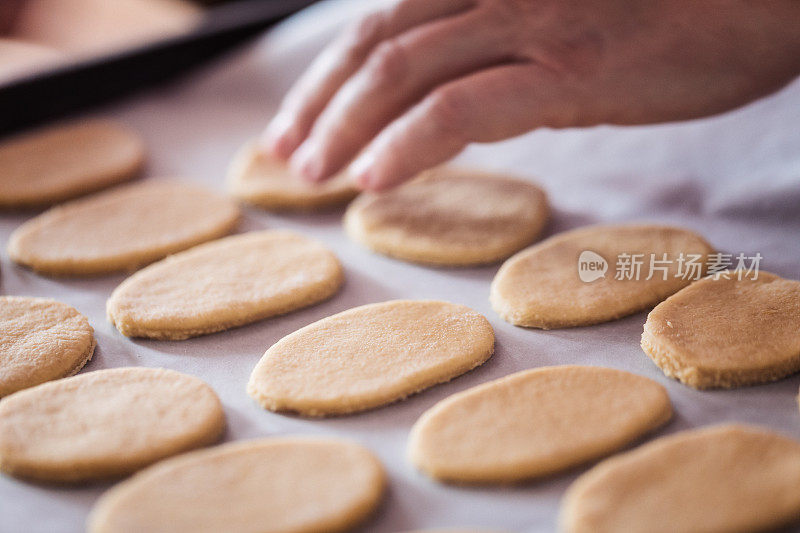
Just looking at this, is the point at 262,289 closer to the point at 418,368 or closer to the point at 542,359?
the point at 418,368

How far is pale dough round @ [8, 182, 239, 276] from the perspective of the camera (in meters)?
1.23

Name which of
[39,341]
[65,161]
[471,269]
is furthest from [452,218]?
[65,161]

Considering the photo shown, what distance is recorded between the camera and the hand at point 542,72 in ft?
3.97

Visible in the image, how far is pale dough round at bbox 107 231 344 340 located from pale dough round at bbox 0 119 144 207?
37 centimetres

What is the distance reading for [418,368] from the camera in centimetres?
92

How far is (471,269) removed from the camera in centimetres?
119

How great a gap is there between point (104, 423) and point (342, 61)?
2.73 ft

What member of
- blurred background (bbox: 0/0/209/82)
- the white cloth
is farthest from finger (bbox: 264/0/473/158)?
blurred background (bbox: 0/0/209/82)

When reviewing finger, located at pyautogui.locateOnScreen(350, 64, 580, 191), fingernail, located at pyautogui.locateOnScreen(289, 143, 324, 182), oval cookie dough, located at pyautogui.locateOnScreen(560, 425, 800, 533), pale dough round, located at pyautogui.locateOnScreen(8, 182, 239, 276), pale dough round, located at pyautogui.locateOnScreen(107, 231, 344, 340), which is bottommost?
oval cookie dough, located at pyautogui.locateOnScreen(560, 425, 800, 533)

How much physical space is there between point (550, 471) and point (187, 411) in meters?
0.40

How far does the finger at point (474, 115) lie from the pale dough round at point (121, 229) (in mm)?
317

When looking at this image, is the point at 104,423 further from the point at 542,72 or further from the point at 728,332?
the point at 542,72

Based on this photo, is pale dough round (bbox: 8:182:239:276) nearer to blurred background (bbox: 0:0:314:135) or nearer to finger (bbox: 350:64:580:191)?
finger (bbox: 350:64:580:191)

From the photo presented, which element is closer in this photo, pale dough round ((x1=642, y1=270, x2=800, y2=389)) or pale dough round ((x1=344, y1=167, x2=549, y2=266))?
pale dough round ((x1=642, y1=270, x2=800, y2=389))
